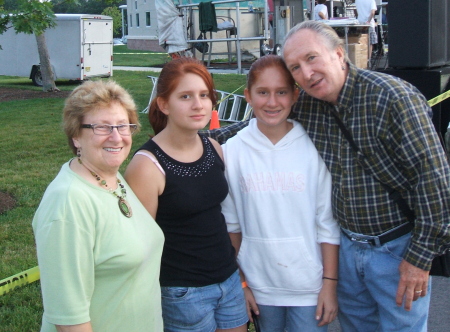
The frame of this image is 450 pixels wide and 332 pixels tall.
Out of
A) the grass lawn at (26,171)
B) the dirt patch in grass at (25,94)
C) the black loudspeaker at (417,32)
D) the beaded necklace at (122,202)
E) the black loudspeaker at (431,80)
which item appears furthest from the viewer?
the dirt patch in grass at (25,94)

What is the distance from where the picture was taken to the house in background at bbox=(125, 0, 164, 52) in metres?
49.2

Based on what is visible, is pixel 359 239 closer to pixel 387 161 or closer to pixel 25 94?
pixel 387 161

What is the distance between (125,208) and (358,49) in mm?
10352

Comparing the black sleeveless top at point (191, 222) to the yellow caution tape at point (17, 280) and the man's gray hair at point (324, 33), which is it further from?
the yellow caution tape at point (17, 280)

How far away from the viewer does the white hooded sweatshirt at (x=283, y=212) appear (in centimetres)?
246

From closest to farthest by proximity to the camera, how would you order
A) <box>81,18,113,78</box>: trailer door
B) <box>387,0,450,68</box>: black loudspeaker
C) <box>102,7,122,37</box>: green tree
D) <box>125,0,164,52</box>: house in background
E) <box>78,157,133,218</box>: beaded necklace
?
<box>78,157,133,218</box>: beaded necklace < <box>387,0,450,68</box>: black loudspeaker < <box>81,18,113,78</box>: trailer door < <box>125,0,164,52</box>: house in background < <box>102,7,122,37</box>: green tree

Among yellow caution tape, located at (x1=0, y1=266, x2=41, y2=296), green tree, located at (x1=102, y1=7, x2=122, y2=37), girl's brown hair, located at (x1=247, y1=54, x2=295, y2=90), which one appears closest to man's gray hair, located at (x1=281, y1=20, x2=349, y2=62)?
girl's brown hair, located at (x1=247, y1=54, x2=295, y2=90)

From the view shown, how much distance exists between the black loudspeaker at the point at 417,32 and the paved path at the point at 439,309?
292cm

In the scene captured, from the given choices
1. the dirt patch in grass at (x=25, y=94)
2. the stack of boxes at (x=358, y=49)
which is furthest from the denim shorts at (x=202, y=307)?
the dirt patch in grass at (x=25, y=94)

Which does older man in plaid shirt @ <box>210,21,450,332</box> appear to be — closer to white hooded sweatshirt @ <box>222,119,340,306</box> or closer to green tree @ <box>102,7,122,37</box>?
white hooded sweatshirt @ <box>222,119,340,306</box>

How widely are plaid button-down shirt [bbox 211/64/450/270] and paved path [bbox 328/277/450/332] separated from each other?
5.80 ft

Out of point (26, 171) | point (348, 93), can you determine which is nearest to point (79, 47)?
point (26, 171)

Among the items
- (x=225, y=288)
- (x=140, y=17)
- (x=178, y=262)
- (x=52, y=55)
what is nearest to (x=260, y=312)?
(x=225, y=288)

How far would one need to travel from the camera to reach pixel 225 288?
2.45m
